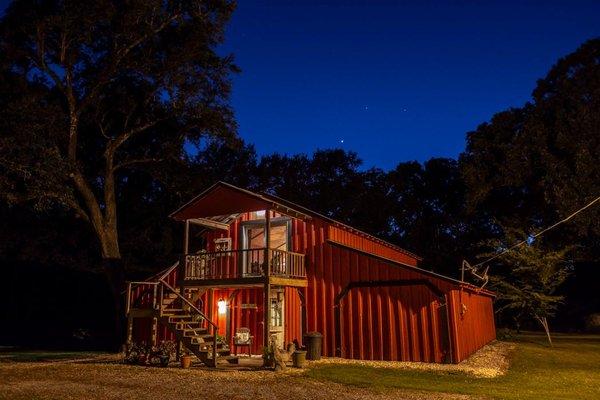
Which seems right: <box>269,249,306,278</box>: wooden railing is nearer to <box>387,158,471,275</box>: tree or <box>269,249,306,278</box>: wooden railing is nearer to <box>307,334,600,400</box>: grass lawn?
<box>307,334,600,400</box>: grass lawn

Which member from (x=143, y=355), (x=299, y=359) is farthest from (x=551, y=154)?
(x=143, y=355)

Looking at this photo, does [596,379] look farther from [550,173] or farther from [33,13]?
[33,13]

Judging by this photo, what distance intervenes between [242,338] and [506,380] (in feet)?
36.2

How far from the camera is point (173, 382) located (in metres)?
12.4

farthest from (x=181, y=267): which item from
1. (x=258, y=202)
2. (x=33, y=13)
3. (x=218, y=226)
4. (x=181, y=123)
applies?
(x=33, y=13)

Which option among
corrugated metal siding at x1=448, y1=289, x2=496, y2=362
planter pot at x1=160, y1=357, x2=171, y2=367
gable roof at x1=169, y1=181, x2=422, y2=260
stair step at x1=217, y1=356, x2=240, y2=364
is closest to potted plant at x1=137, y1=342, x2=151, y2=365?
planter pot at x1=160, y1=357, x2=171, y2=367

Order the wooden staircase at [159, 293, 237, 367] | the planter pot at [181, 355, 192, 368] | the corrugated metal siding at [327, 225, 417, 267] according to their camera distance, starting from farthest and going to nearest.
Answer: the corrugated metal siding at [327, 225, 417, 267], the wooden staircase at [159, 293, 237, 367], the planter pot at [181, 355, 192, 368]

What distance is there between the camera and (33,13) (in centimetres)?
2081

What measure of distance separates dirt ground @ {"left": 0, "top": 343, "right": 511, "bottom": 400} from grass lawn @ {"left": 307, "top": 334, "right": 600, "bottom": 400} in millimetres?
606

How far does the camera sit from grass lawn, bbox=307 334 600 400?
1084 cm

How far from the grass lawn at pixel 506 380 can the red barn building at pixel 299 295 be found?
2321 millimetres

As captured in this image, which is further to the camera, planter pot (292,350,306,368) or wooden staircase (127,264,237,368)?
wooden staircase (127,264,237,368)

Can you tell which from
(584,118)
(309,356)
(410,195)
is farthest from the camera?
(410,195)

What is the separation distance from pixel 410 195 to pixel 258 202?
36731 mm
